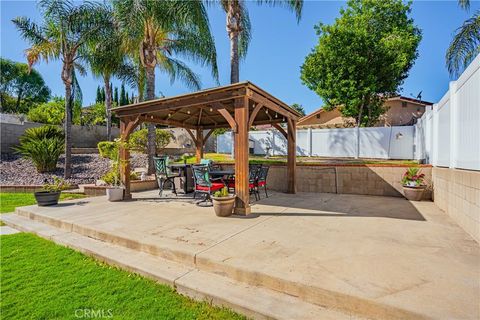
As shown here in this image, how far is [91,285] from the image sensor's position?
112 inches

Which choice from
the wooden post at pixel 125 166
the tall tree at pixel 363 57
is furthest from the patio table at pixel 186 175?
the tall tree at pixel 363 57

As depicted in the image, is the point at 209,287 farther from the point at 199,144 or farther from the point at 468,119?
the point at 199,144

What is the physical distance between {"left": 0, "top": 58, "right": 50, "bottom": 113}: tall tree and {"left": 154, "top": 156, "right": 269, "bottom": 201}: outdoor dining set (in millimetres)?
35605

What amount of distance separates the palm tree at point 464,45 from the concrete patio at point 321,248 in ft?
16.0

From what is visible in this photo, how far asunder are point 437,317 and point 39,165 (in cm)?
1465

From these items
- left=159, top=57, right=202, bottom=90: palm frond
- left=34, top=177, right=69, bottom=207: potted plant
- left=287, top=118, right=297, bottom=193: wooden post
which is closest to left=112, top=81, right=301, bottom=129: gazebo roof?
left=287, top=118, right=297, bottom=193: wooden post

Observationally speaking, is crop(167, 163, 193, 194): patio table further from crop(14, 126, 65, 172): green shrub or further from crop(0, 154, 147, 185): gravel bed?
crop(14, 126, 65, 172): green shrub

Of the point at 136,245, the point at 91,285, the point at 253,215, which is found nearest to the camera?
the point at 91,285

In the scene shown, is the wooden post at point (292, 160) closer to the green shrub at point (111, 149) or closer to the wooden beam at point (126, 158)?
the wooden beam at point (126, 158)

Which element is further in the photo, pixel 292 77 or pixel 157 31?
pixel 292 77

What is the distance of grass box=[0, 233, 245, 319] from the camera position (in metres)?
2.36

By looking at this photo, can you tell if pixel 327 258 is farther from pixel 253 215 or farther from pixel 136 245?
pixel 136 245

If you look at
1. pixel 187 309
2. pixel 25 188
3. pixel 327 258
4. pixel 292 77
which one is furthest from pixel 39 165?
pixel 292 77

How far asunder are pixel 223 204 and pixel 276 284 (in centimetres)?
261
